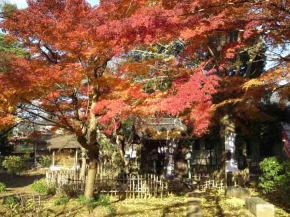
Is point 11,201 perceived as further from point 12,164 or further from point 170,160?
point 12,164

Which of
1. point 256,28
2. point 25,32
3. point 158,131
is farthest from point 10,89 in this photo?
point 158,131

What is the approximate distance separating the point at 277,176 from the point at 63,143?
24.6 m

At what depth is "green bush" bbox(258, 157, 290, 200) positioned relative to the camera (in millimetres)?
9914

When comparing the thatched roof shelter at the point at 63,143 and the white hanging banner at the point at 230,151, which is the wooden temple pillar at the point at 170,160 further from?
the thatched roof shelter at the point at 63,143

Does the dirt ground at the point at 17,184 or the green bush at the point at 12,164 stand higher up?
the green bush at the point at 12,164

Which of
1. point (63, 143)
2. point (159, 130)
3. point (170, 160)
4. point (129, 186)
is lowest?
point (129, 186)

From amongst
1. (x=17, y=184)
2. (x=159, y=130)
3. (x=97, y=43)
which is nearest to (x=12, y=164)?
(x=17, y=184)

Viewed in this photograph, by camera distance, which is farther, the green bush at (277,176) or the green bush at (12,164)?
the green bush at (12,164)

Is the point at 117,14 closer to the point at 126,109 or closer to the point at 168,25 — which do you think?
the point at 168,25

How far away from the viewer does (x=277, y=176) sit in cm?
1054

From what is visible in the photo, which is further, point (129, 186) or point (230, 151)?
point (230, 151)

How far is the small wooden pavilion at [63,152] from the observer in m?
30.5

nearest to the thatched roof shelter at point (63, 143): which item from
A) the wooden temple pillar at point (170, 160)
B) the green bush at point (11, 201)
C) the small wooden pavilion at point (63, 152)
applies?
the small wooden pavilion at point (63, 152)

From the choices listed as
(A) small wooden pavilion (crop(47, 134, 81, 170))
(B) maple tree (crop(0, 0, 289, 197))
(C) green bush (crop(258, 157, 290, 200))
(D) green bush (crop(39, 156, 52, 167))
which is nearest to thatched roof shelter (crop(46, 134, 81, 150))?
(A) small wooden pavilion (crop(47, 134, 81, 170))
